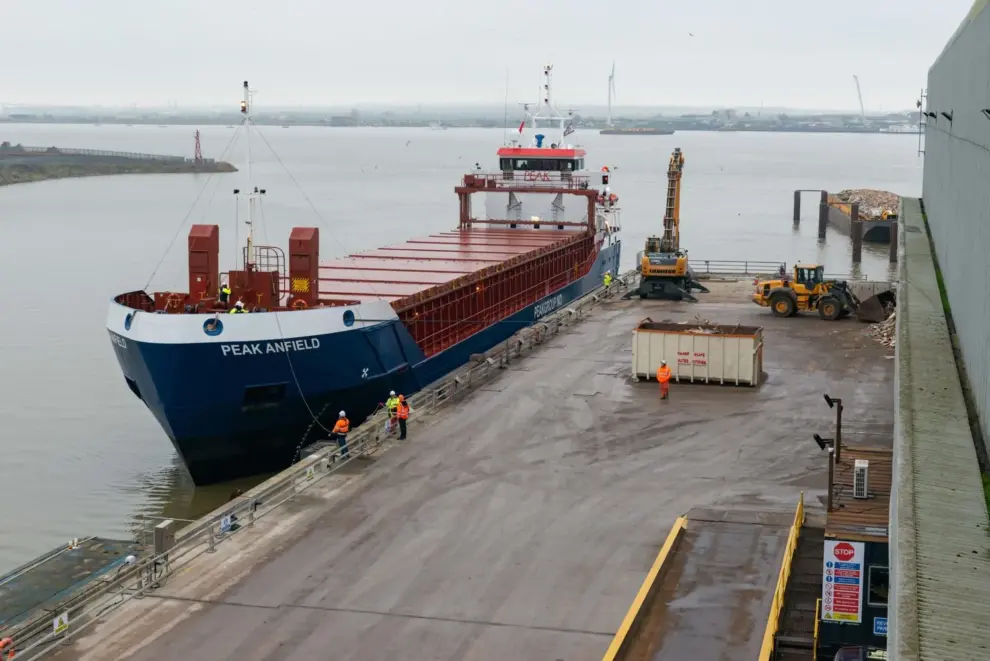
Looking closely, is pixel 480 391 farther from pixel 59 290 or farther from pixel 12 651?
pixel 59 290

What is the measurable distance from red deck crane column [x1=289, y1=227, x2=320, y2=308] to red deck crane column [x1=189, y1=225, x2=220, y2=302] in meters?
1.61

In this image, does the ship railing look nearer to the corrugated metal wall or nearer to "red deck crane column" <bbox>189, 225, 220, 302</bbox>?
"red deck crane column" <bbox>189, 225, 220, 302</bbox>

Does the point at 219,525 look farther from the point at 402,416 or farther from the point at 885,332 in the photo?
the point at 885,332

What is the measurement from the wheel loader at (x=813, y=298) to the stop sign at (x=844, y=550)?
25.8m

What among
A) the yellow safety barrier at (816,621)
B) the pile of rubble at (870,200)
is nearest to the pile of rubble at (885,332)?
the yellow safety barrier at (816,621)

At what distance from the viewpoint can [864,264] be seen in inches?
2904

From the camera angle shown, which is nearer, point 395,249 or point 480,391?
point 480,391

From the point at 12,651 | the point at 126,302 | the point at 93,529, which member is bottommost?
the point at 93,529

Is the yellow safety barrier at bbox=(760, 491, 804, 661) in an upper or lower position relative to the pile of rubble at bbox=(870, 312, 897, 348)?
lower

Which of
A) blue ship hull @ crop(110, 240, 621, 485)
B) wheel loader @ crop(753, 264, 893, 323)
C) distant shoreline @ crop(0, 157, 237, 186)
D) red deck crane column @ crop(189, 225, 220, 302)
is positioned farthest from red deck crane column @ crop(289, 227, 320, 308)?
distant shoreline @ crop(0, 157, 237, 186)

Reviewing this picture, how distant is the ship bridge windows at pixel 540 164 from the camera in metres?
52.4

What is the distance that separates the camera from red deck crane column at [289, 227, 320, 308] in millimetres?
25047

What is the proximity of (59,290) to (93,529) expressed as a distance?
3657cm

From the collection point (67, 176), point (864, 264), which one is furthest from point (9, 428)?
point (67, 176)
